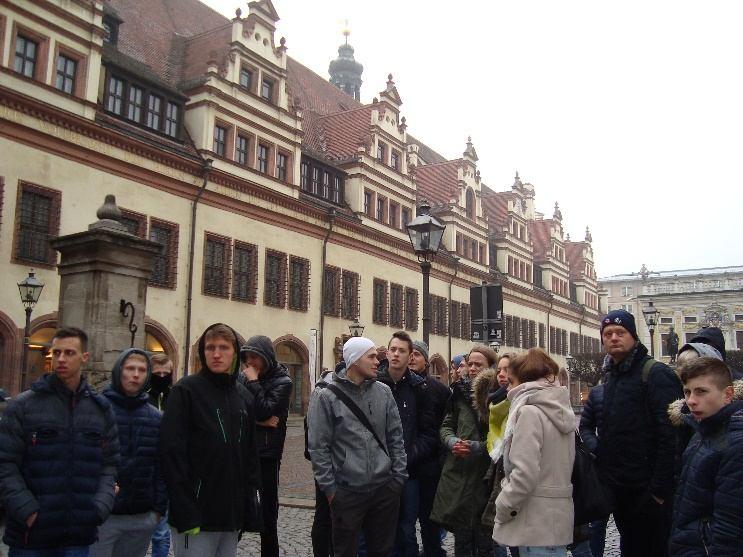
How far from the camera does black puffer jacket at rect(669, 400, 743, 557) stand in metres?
3.23

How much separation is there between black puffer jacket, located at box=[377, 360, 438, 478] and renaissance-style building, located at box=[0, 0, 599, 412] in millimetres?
4847

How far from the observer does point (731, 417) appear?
11.4 feet

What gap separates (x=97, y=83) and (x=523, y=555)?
1863cm

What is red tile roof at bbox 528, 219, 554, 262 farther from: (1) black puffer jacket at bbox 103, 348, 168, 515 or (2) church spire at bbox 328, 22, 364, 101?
(1) black puffer jacket at bbox 103, 348, 168, 515

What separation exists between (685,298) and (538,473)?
323ft

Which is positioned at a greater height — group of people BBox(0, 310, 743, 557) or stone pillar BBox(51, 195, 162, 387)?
stone pillar BBox(51, 195, 162, 387)

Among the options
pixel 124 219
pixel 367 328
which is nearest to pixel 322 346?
pixel 367 328

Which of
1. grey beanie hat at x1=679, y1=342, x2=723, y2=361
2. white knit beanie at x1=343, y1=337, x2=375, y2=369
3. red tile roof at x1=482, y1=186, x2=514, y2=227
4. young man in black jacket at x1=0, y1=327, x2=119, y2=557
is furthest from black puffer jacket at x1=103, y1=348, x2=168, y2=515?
red tile roof at x1=482, y1=186, x2=514, y2=227

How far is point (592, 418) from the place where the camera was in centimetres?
536

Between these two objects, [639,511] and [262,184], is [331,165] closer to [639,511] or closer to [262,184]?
[262,184]

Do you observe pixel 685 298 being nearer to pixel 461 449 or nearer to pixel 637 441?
pixel 461 449

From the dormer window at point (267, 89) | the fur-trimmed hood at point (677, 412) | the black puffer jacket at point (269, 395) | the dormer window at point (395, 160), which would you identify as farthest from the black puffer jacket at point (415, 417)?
the dormer window at point (395, 160)

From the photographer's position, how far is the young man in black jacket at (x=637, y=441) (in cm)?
470

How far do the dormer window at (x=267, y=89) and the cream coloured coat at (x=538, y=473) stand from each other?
74.0ft
